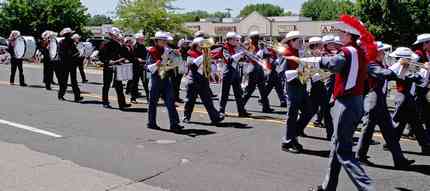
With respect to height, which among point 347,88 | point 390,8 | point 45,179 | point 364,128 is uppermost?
point 390,8

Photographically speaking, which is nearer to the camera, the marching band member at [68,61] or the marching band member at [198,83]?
the marching band member at [198,83]

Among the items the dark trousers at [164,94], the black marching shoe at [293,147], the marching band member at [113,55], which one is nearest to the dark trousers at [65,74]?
the marching band member at [113,55]

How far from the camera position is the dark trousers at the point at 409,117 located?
823 centimetres

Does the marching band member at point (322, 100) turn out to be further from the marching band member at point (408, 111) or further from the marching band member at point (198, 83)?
the marching band member at point (198, 83)

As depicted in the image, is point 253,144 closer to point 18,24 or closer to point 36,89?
point 36,89

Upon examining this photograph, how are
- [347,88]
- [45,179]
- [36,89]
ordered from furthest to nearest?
[36,89] → [45,179] → [347,88]

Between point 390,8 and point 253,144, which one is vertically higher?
point 390,8

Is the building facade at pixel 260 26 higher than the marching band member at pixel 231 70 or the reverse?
higher

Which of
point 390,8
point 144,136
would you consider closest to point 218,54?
point 144,136

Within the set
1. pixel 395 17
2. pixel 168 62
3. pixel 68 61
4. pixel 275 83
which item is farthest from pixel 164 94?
pixel 395 17

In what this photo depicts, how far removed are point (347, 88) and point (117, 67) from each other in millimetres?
7744

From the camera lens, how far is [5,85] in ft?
59.9

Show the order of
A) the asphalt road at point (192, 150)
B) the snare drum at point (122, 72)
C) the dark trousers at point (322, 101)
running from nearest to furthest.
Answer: the asphalt road at point (192, 150), the dark trousers at point (322, 101), the snare drum at point (122, 72)

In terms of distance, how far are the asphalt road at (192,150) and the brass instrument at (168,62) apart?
1.08 meters
